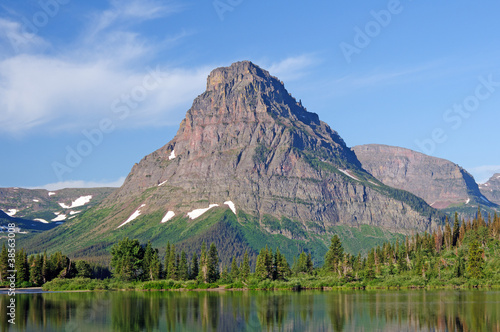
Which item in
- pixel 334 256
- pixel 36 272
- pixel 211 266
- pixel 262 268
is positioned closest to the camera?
pixel 262 268

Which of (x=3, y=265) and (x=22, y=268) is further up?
(x=3, y=265)

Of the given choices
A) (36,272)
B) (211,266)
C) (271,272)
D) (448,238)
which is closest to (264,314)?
(271,272)

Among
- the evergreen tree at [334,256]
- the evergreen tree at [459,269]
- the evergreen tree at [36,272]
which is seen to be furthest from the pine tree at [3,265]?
the evergreen tree at [459,269]

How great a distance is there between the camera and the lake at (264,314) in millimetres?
77438

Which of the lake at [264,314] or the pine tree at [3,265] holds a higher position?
the pine tree at [3,265]

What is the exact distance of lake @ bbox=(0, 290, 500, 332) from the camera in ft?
254

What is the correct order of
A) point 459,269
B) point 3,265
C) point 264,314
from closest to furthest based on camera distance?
point 264,314 → point 459,269 → point 3,265

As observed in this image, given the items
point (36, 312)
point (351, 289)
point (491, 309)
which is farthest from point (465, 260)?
point (36, 312)

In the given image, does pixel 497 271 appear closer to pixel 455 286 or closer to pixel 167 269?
pixel 455 286

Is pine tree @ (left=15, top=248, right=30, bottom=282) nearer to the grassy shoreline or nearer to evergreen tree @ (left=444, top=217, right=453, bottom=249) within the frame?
the grassy shoreline

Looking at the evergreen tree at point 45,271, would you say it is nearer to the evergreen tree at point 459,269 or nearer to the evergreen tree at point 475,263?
the evergreen tree at point 459,269

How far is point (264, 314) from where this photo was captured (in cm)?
9081

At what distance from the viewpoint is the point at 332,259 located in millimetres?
184000

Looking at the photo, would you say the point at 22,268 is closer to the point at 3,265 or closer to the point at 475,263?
the point at 3,265
